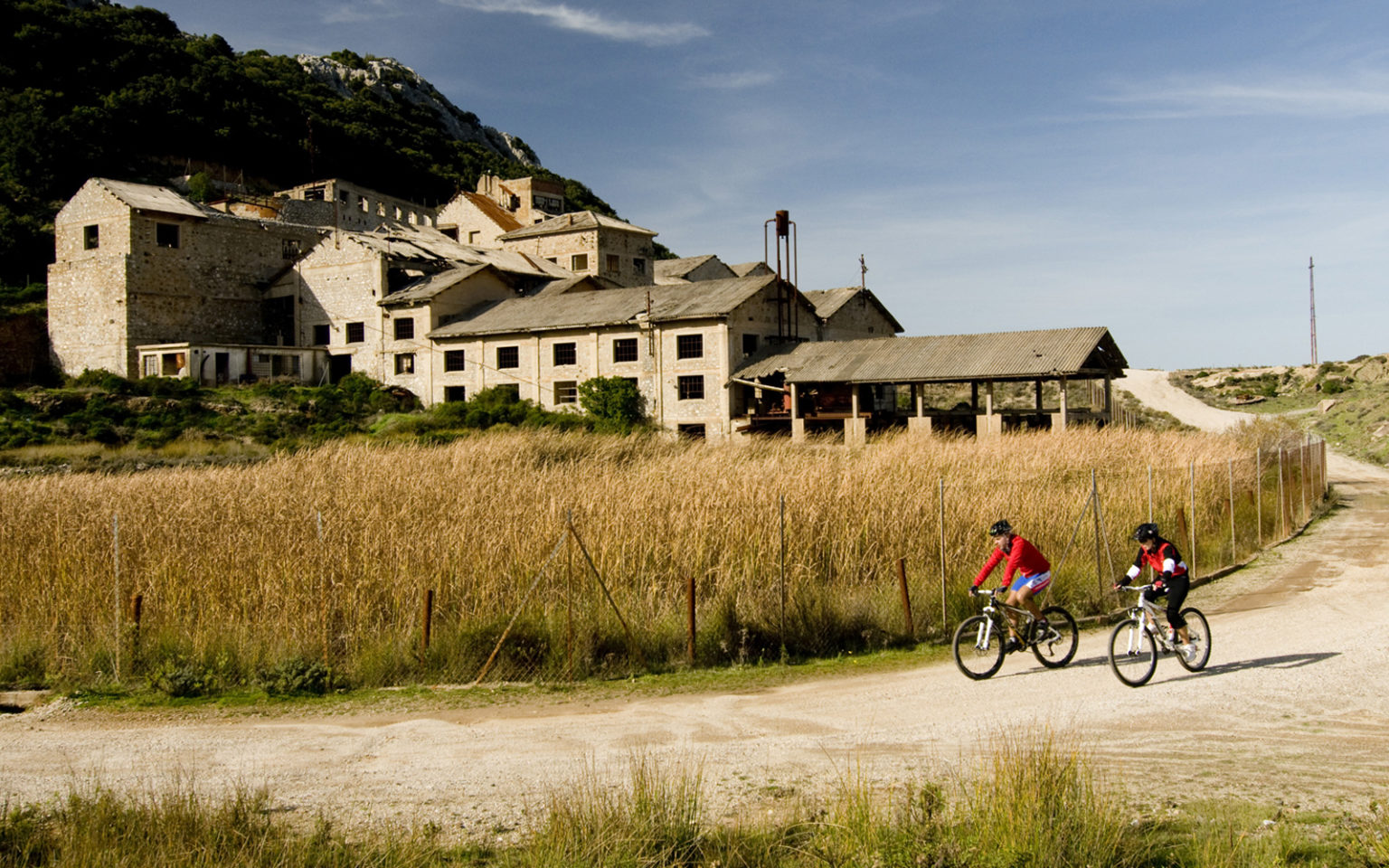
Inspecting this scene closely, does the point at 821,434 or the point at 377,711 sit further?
the point at 821,434

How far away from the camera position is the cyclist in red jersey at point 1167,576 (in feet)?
32.6

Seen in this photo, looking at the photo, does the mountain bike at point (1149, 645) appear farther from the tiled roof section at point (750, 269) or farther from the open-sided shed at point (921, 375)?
the tiled roof section at point (750, 269)

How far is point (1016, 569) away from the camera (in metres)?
10.2

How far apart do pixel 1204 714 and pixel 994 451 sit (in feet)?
51.4

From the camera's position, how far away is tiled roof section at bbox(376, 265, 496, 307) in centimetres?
4394

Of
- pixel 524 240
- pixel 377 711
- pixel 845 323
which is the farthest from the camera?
pixel 524 240

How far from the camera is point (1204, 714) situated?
888 cm

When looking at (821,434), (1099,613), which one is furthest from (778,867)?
(821,434)

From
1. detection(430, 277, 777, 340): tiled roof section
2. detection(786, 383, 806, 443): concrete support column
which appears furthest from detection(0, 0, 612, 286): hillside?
detection(786, 383, 806, 443): concrete support column

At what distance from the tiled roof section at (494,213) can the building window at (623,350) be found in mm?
26188

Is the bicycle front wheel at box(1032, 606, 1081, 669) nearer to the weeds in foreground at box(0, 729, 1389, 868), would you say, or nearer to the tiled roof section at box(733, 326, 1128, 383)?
the weeds in foreground at box(0, 729, 1389, 868)

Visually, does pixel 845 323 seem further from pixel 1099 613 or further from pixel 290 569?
pixel 290 569

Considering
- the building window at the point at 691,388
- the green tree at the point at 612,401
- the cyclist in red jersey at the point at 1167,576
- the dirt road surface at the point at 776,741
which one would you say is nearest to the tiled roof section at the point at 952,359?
the building window at the point at 691,388

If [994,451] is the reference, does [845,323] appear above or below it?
above
